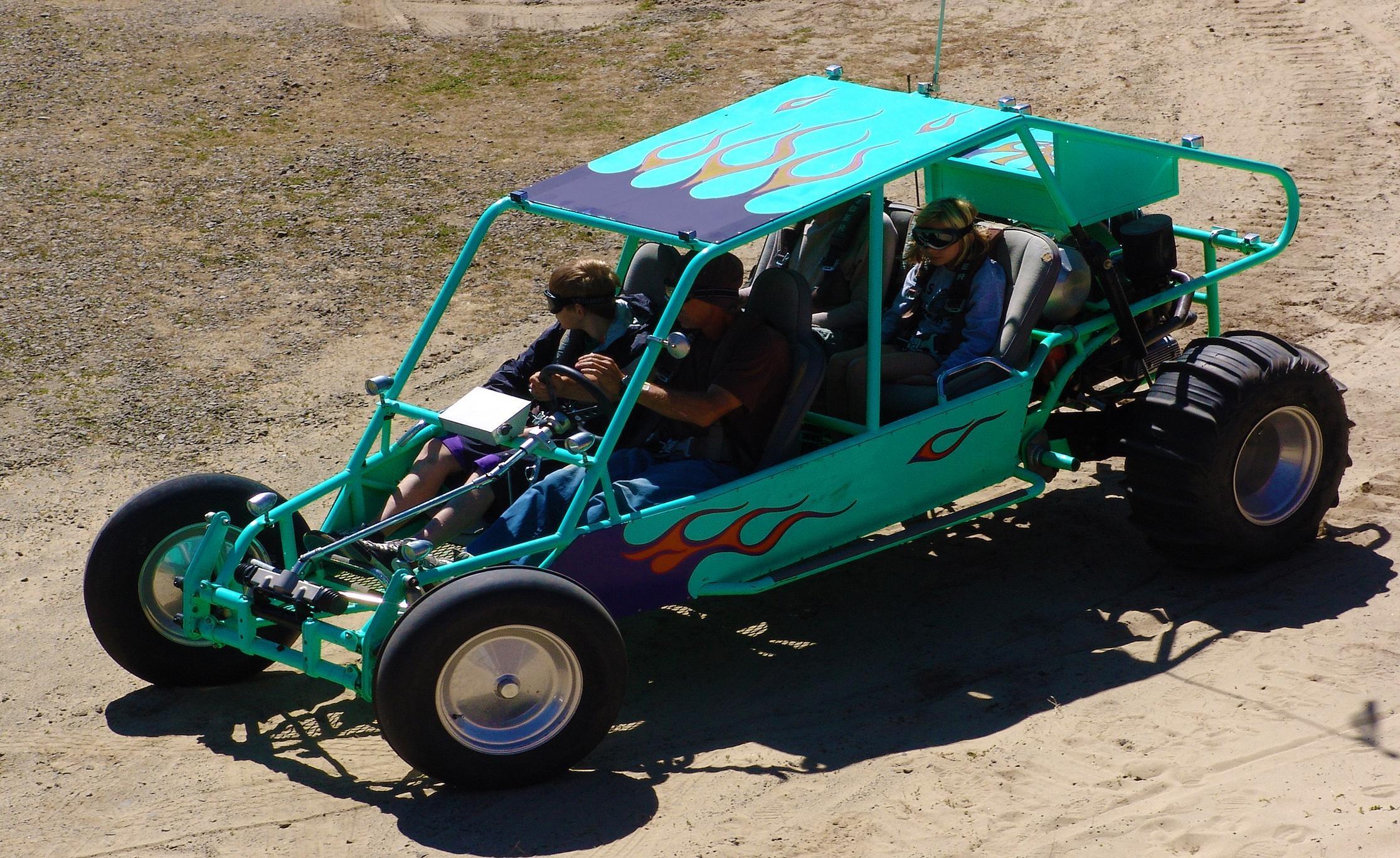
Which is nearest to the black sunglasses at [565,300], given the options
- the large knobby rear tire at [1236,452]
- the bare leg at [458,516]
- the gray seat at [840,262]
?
the bare leg at [458,516]

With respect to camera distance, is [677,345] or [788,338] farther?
[788,338]

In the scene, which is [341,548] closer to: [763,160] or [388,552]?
[388,552]

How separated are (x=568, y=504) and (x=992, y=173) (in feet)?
9.73

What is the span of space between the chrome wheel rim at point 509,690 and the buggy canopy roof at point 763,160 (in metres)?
1.62

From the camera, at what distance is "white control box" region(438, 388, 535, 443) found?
5422 millimetres

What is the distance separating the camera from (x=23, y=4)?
15773mm

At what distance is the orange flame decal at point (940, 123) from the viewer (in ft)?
20.0

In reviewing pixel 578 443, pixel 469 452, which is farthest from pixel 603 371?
pixel 469 452

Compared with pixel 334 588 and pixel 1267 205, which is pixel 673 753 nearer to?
pixel 334 588

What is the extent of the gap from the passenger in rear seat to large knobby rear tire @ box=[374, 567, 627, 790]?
172 centimetres

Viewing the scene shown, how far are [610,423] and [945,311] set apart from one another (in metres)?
1.75

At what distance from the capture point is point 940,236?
6.37m

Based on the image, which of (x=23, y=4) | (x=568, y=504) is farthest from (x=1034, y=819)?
(x=23, y=4)

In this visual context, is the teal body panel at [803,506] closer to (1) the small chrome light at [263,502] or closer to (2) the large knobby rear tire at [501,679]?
(2) the large knobby rear tire at [501,679]
